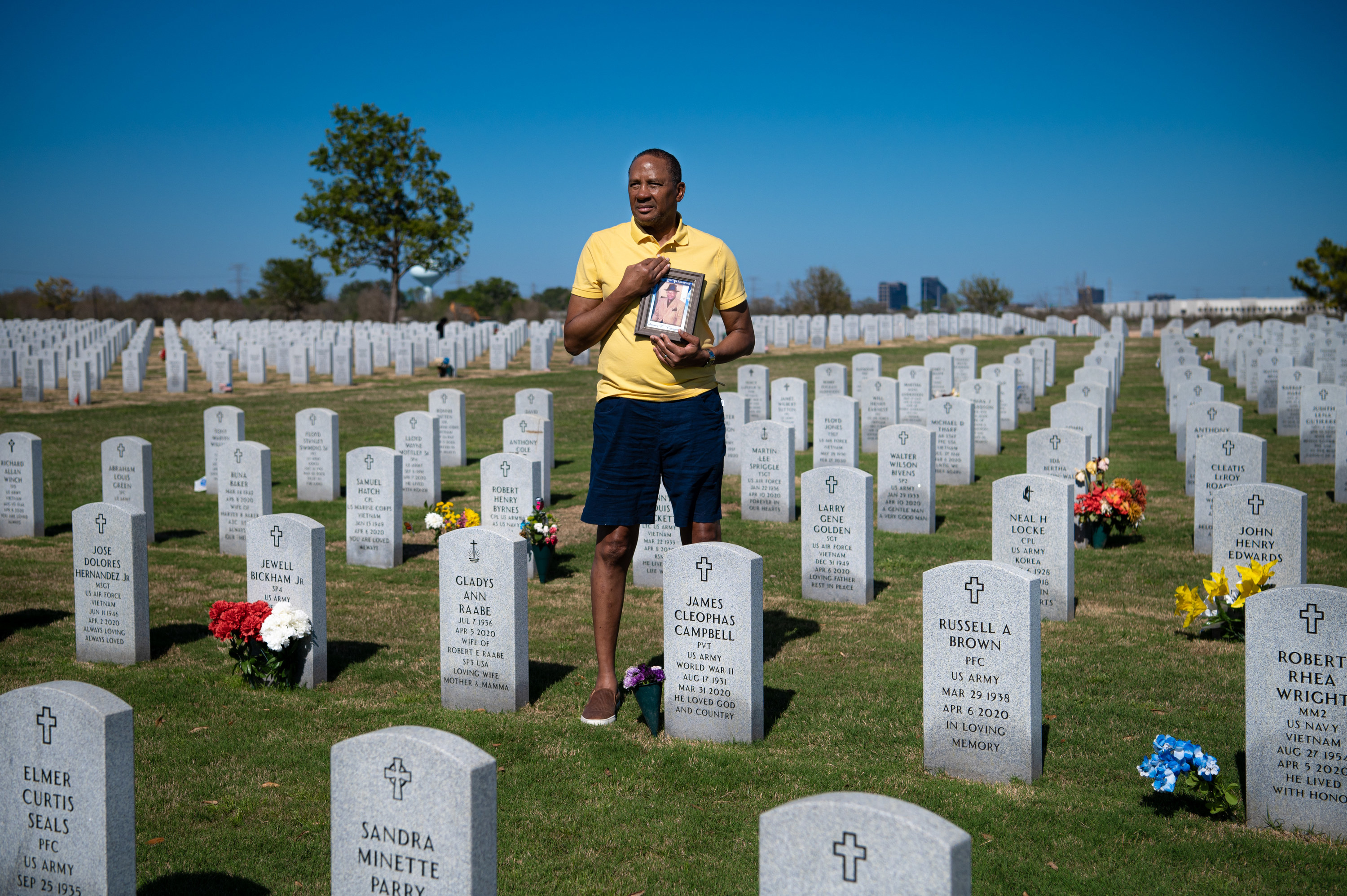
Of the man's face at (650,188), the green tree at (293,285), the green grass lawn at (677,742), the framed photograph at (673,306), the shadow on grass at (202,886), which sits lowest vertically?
the shadow on grass at (202,886)

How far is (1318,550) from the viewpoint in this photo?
29.9ft

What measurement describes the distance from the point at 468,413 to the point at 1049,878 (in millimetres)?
19529

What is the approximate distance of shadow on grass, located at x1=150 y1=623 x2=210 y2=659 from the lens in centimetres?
678

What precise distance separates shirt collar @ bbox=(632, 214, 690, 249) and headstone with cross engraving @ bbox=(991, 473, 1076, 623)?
10.7 ft

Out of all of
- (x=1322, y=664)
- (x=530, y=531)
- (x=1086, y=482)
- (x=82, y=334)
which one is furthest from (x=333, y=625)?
(x=82, y=334)

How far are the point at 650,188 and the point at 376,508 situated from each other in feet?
18.8

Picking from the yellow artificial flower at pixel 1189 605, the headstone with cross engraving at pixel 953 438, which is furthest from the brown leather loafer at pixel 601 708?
the headstone with cross engraving at pixel 953 438

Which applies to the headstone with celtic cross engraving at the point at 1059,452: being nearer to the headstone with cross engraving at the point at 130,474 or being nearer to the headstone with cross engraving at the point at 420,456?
the headstone with cross engraving at the point at 420,456

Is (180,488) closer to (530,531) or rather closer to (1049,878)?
(530,531)

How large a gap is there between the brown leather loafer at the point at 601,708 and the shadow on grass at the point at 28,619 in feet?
14.4

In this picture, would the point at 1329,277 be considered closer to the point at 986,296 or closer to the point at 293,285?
the point at 986,296

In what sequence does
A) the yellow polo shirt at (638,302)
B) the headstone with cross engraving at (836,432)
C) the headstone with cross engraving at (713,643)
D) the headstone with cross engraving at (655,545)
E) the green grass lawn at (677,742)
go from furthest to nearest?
the headstone with cross engraving at (836,432) < the headstone with cross engraving at (655,545) < the headstone with cross engraving at (713,643) < the yellow polo shirt at (638,302) < the green grass lawn at (677,742)

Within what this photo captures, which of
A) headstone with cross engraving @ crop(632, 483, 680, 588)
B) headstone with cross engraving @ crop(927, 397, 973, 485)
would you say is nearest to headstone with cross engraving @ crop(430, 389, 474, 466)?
headstone with cross engraving @ crop(927, 397, 973, 485)

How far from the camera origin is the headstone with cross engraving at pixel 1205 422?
471 inches
